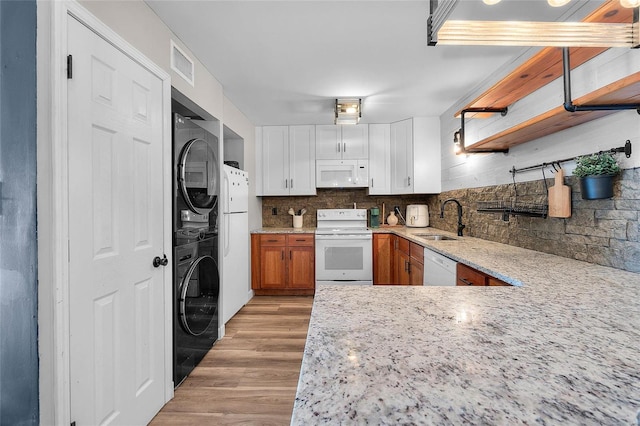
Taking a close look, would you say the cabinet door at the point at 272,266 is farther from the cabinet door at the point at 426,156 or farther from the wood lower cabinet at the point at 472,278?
the wood lower cabinet at the point at 472,278

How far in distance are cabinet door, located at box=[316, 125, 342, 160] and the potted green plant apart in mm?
2921

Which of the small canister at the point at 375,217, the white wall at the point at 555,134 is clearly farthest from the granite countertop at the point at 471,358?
the small canister at the point at 375,217

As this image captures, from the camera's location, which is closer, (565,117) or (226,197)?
(565,117)

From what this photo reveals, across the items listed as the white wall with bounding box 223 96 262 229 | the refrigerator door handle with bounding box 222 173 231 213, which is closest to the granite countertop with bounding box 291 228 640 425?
the refrigerator door handle with bounding box 222 173 231 213

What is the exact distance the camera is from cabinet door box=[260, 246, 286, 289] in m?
3.89

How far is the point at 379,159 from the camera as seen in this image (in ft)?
13.5

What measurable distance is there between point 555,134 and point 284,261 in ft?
10.1

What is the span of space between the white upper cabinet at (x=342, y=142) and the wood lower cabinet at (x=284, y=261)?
1.23 m

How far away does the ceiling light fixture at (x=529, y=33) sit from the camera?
0.96m

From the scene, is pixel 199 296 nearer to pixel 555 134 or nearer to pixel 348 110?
pixel 348 110

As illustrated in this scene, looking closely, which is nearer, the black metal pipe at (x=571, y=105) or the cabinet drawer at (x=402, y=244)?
the black metal pipe at (x=571, y=105)

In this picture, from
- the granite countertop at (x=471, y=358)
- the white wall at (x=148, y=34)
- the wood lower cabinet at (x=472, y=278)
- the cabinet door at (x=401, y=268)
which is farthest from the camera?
the cabinet door at (x=401, y=268)

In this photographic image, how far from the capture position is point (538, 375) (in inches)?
19.8

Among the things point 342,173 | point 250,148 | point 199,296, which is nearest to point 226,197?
point 199,296
